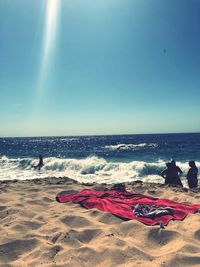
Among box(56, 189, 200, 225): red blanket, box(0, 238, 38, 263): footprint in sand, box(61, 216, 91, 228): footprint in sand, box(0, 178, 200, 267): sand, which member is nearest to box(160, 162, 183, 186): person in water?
box(56, 189, 200, 225): red blanket

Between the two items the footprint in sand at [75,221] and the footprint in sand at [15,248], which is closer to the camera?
the footprint in sand at [15,248]

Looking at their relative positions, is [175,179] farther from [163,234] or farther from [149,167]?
[149,167]

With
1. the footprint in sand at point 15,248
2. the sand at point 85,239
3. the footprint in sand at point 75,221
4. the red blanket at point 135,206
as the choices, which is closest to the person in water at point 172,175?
the red blanket at point 135,206

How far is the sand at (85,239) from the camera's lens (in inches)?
162

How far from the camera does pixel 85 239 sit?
16.2 feet

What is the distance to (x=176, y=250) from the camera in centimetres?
433

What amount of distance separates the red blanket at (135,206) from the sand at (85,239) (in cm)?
23

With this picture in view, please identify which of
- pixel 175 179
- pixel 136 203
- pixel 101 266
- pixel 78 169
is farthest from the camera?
pixel 78 169

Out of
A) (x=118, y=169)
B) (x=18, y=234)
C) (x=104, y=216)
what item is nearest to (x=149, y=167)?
(x=118, y=169)

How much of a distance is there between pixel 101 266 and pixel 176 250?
1.22m

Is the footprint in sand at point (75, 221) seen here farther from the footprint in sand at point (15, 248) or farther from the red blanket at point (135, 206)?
the footprint in sand at point (15, 248)

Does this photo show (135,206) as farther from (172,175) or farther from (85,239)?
(172,175)

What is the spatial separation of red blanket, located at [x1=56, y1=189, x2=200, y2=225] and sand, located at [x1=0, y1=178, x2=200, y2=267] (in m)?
0.23

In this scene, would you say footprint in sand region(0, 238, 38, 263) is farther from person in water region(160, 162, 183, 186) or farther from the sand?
person in water region(160, 162, 183, 186)
